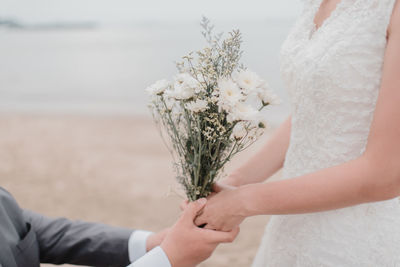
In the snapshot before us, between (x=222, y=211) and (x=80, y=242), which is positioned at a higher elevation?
(x=222, y=211)

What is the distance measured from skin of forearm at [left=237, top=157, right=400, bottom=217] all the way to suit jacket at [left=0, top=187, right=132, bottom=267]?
87cm

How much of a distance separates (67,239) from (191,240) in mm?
852

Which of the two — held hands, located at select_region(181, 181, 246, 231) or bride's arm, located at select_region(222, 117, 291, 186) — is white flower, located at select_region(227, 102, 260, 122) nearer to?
held hands, located at select_region(181, 181, 246, 231)

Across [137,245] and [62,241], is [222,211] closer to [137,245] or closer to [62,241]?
[137,245]

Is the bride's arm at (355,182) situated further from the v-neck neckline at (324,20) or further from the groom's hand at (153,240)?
the groom's hand at (153,240)

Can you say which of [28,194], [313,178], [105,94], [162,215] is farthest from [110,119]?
[313,178]

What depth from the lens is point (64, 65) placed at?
2439 cm

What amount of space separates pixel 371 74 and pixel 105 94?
14.5 metres

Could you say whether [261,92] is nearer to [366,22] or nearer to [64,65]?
[366,22]

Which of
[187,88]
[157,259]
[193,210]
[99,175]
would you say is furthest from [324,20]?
[99,175]

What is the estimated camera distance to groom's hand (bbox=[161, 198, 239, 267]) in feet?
4.65

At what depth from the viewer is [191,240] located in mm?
1421

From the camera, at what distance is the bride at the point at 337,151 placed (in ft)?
3.78

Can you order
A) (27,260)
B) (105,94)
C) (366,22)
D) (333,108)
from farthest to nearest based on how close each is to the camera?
(105,94)
(27,260)
(333,108)
(366,22)
